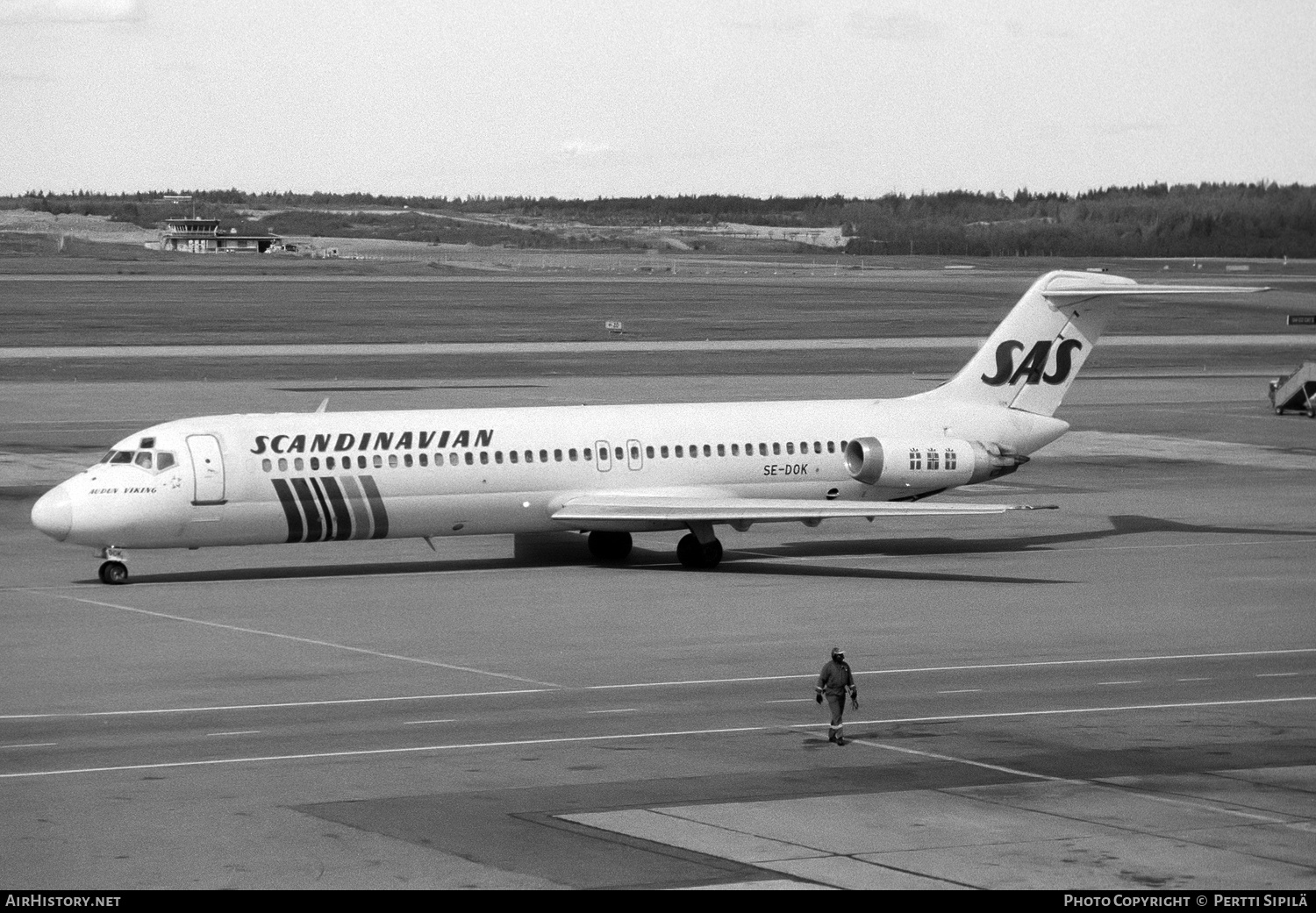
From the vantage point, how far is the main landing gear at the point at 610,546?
42.3 metres

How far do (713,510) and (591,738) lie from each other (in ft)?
48.8

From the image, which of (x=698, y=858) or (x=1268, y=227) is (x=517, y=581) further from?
(x=1268, y=227)

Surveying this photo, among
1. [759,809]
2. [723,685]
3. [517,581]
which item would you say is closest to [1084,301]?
[517,581]

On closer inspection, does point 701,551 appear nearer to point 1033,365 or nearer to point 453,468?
point 453,468

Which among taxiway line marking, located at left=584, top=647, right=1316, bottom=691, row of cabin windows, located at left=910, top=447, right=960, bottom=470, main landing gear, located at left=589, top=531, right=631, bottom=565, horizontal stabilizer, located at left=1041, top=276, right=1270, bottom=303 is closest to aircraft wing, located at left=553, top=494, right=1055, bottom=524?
main landing gear, located at left=589, top=531, right=631, bottom=565

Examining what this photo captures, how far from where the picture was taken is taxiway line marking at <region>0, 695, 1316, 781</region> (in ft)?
77.8

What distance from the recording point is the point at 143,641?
108 ft

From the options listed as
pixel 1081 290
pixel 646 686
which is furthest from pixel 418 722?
pixel 1081 290

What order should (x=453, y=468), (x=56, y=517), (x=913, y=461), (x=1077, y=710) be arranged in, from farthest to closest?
1. (x=913, y=461)
2. (x=453, y=468)
3. (x=56, y=517)
4. (x=1077, y=710)

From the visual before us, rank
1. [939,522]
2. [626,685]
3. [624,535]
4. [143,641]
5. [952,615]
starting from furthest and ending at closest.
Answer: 1. [939,522]
2. [624,535]
3. [952,615]
4. [143,641]
5. [626,685]

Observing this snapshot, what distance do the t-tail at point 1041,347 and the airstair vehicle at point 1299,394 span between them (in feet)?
110

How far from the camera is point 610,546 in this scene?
139 feet

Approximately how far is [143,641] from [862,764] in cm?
1434

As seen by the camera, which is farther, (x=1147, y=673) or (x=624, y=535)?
(x=624, y=535)
